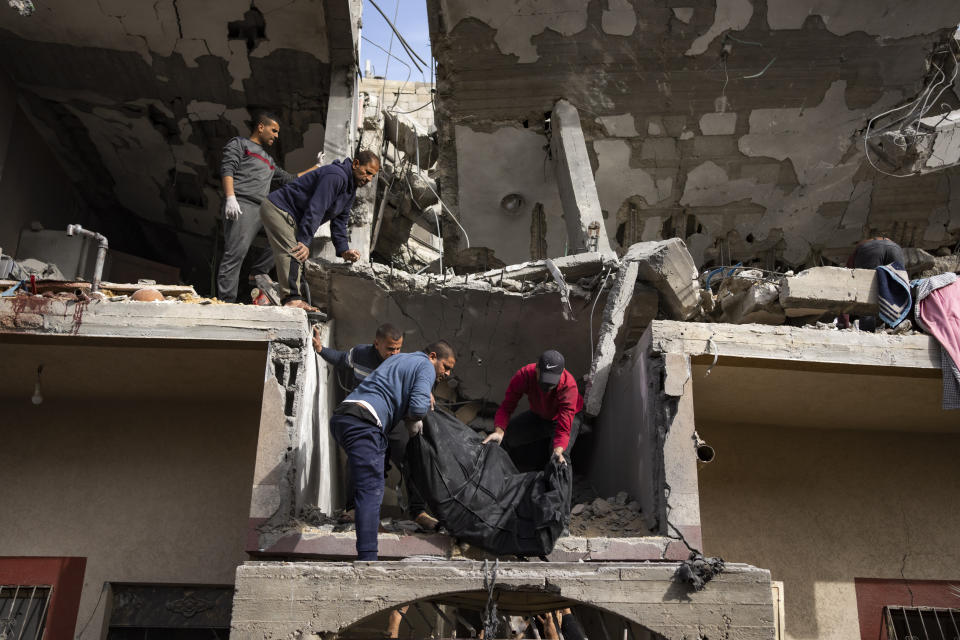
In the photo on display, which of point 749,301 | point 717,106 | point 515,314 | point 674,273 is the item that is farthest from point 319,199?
point 717,106

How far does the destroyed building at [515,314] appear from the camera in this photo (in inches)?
250

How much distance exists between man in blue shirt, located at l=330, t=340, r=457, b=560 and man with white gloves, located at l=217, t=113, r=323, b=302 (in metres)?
2.59

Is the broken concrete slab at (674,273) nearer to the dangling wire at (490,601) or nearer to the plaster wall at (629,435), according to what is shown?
the plaster wall at (629,435)

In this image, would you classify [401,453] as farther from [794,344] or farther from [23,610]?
[23,610]

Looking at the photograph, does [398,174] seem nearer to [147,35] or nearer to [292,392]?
[147,35]

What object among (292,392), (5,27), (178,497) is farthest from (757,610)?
(5,27)

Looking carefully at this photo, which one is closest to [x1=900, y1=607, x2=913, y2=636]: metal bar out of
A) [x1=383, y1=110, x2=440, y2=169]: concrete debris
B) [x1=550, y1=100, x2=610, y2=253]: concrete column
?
[x1=550, y1=100, x2=610, y2=253]: concrete column

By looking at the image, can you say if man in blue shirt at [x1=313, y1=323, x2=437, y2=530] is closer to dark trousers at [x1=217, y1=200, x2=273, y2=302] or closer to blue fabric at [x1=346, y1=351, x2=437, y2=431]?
blue fabric at [x1=346, y1=351, x2=437, y2=431]

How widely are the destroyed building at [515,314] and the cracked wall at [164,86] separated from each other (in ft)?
0.14

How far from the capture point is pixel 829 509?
8.14 meters

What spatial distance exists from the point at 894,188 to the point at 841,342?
4945 millimetres

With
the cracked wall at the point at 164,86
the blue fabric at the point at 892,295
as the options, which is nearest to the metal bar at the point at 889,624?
the blue fabric at the point at 892,295

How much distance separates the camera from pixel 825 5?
31.6ft

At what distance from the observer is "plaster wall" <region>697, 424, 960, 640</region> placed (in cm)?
786
